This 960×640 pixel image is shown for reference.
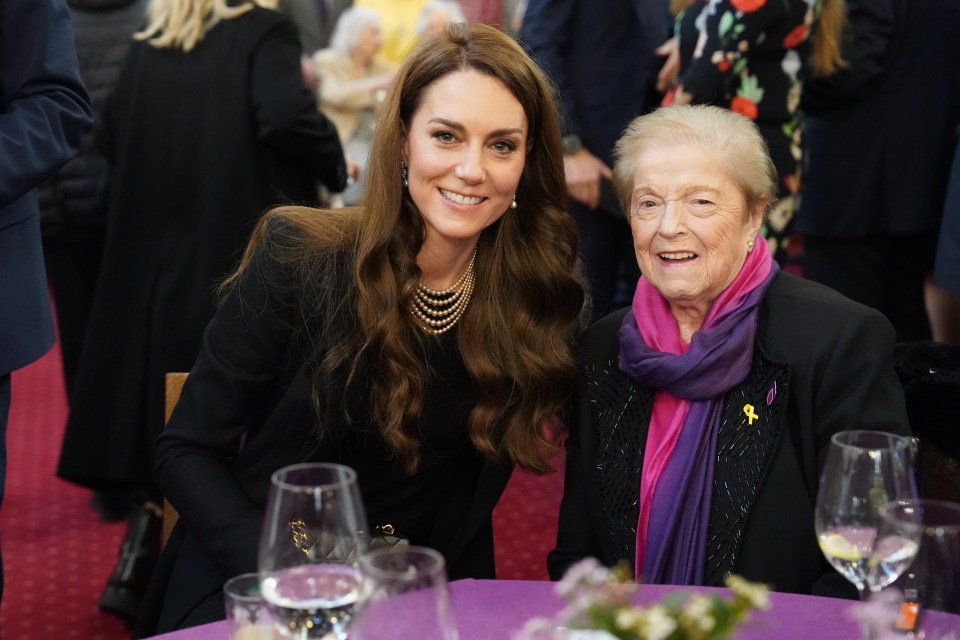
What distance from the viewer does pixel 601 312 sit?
166 inches

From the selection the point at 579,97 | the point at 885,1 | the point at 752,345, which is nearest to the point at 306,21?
the point at 579,97

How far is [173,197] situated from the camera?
347 centimetres

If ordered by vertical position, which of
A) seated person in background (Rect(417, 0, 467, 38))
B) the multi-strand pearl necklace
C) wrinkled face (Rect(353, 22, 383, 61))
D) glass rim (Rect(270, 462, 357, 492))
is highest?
seated person in background (Rect(417, 0, 467, 38))

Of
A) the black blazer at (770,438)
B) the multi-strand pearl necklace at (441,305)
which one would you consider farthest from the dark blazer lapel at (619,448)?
the multi-strand pearl necklace at (441,305)

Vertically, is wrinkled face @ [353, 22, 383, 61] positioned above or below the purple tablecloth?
above

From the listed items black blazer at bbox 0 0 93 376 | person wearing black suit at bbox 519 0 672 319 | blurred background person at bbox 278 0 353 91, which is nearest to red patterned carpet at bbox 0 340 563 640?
person wearing black suit at bbox 519 0 672 319

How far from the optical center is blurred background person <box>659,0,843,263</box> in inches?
134

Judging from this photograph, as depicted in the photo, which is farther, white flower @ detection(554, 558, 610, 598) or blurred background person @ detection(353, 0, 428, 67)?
blurred background person @ detection(353, 0, 428, 67)

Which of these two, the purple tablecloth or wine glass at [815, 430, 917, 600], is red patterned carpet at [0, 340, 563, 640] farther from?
wine glass at [815, 430, 917, 600]

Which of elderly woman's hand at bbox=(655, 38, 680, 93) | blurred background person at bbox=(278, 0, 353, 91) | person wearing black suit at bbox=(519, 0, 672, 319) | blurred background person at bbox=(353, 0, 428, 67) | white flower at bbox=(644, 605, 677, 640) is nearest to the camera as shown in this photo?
white flower at bbox=(644, 605, 677, 640)

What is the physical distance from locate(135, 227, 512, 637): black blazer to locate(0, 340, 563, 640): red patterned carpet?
1.20 m

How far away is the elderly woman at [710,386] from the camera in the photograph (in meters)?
2.00

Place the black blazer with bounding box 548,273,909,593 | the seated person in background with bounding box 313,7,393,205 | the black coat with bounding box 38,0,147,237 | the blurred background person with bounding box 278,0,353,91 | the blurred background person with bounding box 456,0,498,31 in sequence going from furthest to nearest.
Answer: the blurred background person with bounding box 456,0,498,31
the blurred background person with bounding box 278,0,353,91
the seated person in background with bounding box 313,7,393,205
the black coat with bounding box 38,0,147,237
the black blazer with bounding box 548,273,909,593

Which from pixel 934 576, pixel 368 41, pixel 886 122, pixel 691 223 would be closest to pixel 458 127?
pixel 691 223
